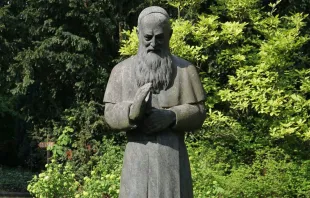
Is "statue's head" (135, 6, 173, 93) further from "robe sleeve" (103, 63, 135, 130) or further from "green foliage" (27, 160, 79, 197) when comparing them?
"green foliage" (27, 160, 79, 197)

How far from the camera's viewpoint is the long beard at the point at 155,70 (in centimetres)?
366

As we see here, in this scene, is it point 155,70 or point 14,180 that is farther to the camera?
point 14,180

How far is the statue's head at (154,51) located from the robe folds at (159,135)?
64 mm

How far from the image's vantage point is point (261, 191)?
8.29 meters

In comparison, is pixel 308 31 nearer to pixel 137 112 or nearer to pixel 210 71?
pixel 210 71

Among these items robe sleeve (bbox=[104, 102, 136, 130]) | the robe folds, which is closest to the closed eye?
the robe folds

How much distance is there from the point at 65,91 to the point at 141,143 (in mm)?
9713

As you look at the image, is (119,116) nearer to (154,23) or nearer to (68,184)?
(154,23)

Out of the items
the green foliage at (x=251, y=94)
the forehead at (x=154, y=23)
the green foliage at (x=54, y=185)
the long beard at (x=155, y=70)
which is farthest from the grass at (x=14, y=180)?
the forehead at (x=154, y=23)

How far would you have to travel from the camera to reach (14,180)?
16.2m

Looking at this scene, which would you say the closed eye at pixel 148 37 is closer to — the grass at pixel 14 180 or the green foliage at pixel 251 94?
the green foliage at pixel 251 94

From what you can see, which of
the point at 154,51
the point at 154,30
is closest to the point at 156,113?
the point at 154,51

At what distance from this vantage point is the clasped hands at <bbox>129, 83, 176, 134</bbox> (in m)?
3.46

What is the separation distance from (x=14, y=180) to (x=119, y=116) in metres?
13.5
